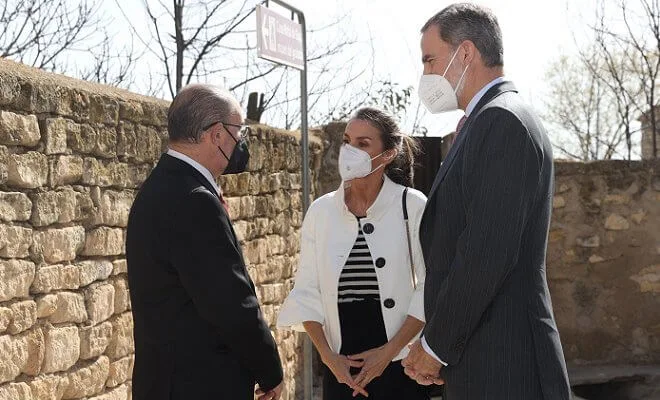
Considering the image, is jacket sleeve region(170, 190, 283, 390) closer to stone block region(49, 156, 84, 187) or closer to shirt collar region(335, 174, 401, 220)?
shirt collar region(335, 174, 401, 220)

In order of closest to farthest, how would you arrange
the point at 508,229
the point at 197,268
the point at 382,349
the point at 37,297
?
the point at 508,229
the point at 197,268
the point at 382,349
the point at 37,297

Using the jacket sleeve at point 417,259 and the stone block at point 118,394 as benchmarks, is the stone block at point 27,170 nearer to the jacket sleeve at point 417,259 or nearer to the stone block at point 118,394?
the stone block at point 118,394

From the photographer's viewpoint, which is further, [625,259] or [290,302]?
[625,259]

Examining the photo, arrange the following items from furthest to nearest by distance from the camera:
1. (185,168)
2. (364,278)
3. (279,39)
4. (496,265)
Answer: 1. (279,39)
2. (364,278)
3. (185,168)
4. (496,265)

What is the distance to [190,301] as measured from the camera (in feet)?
9.70

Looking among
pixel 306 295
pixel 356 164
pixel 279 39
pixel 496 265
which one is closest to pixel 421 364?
pixel 496 265

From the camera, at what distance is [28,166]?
3.82 m

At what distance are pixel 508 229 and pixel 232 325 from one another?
0.88 metres

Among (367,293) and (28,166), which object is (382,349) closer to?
(367,293)

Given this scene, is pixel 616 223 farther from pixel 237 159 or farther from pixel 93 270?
pixel 237 159

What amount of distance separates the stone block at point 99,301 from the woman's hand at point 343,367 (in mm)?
1205

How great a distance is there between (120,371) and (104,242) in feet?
2.02

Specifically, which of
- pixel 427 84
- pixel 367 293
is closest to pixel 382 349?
pixel 367 293

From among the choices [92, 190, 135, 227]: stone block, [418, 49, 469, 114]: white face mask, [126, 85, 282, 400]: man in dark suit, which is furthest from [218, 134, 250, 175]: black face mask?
[92, 190, 135, 227]: stone block
